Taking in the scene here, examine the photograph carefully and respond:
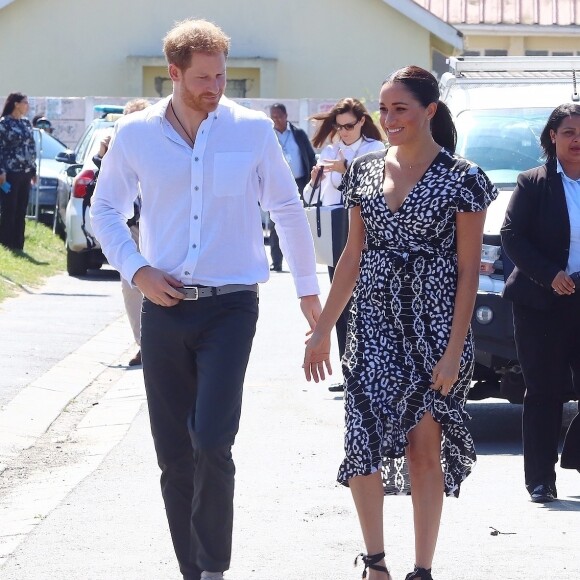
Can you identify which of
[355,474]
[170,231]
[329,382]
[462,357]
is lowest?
[329,382]

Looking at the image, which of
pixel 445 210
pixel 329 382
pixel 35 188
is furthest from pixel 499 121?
pixel 35 188

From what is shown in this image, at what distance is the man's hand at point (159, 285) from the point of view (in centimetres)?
505

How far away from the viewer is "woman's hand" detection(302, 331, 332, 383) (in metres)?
5.32

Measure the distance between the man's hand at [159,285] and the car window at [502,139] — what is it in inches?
165

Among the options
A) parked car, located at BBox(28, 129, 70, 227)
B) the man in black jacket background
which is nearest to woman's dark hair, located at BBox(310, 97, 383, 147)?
the man in black jacket background

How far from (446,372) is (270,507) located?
1.80 meters

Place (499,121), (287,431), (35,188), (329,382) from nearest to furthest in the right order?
(287,431) < (499,121) < (329,382) < (35,188)

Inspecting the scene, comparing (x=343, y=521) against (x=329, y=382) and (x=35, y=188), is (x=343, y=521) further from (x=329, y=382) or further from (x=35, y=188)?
(x=35, y=188)

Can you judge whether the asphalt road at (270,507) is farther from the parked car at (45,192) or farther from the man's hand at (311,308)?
the parked car at (45,192)

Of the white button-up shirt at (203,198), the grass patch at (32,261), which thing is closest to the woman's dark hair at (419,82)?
the white button-up shirt at (203,198)

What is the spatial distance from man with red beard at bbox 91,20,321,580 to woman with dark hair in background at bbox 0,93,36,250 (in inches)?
498

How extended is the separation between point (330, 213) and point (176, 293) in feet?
15.1

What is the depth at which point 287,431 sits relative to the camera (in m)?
8.59

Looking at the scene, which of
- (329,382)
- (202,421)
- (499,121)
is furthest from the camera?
(329,382)
